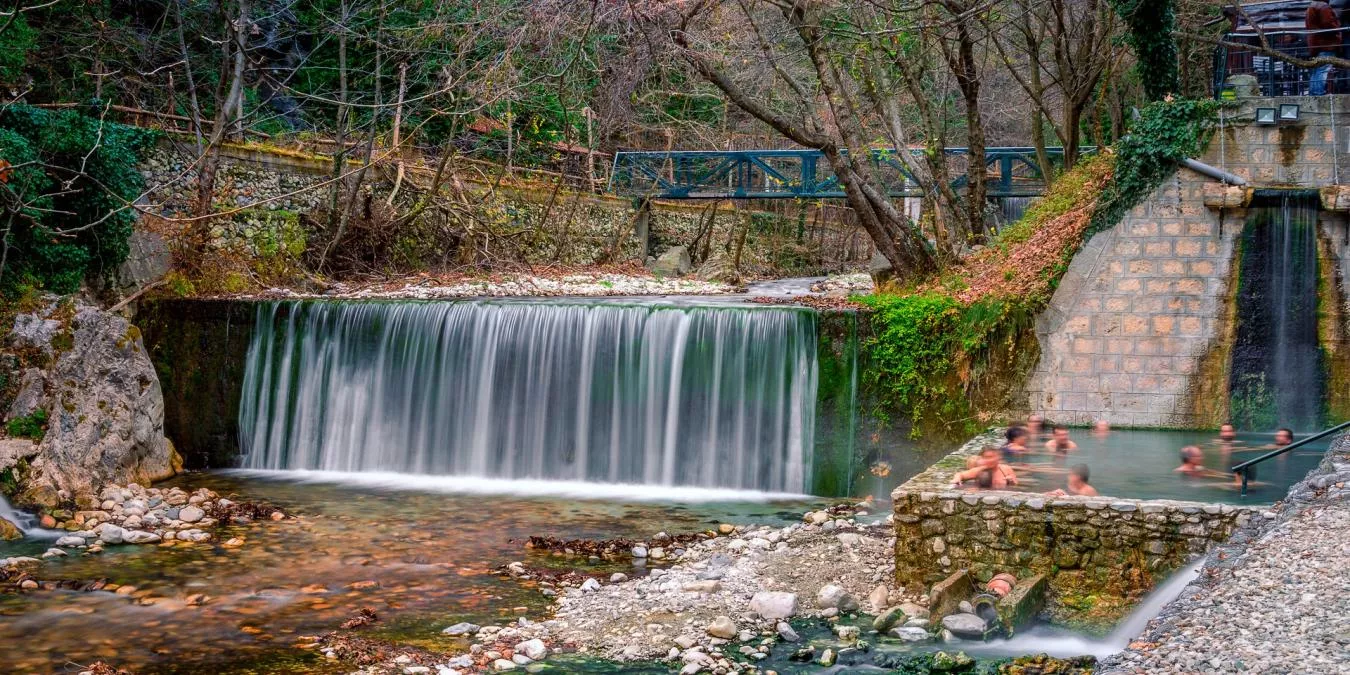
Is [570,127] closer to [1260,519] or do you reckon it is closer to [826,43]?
[826,43]

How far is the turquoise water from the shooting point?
8.32 metres

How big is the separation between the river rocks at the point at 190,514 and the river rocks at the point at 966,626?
749 centimetres

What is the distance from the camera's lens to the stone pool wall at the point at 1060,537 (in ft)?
24.3

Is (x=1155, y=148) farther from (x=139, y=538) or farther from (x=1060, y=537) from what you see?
(x=139, y=538)

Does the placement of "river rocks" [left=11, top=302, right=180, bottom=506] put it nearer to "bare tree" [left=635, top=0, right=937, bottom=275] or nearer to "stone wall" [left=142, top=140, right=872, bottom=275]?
"stone wall" [left=142, top=140, right=872, bottom=275]

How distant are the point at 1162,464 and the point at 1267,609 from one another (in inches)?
196

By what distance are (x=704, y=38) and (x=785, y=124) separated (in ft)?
9.96

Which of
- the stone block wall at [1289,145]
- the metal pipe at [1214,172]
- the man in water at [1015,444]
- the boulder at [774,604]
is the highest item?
the stone block wall at [1289,145]

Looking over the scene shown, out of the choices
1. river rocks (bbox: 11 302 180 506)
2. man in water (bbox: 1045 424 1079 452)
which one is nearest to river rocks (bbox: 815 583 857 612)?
man in water (bbox: 1045 424 1079 452)

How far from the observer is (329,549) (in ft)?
33.1

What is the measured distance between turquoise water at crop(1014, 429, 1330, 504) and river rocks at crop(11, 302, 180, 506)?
9.49 meters

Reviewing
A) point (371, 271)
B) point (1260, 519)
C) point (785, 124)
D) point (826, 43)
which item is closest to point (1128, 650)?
point (1260, 519)

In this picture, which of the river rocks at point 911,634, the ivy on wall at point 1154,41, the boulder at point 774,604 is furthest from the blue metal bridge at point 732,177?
the river rocks at point 911,634

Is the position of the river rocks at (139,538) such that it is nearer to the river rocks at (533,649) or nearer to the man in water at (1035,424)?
the river rocks at (533,649)
